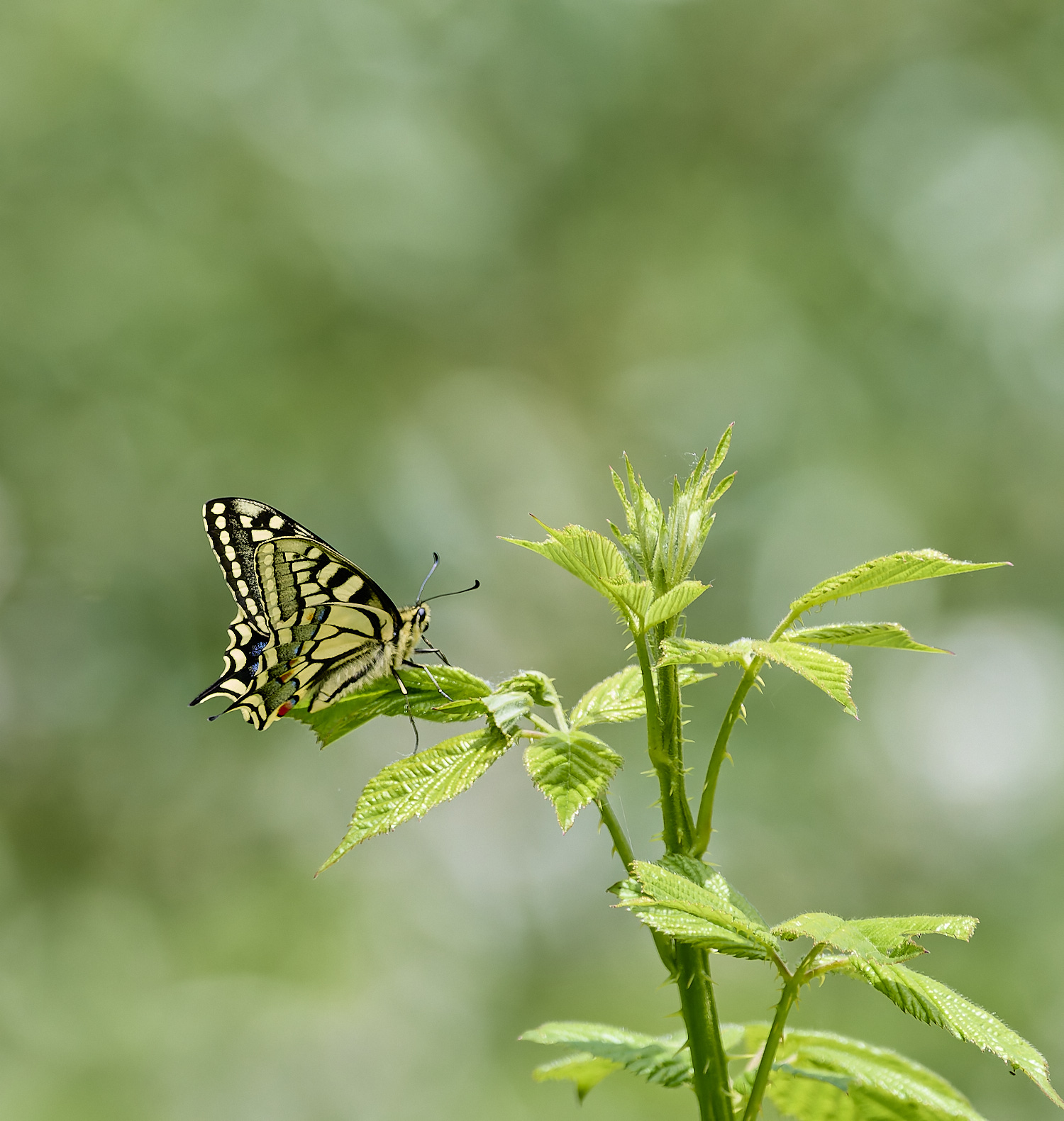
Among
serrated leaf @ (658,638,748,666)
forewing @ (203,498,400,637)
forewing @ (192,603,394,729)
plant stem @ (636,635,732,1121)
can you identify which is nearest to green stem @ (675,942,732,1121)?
plant stem @ (636,635,732,1121)

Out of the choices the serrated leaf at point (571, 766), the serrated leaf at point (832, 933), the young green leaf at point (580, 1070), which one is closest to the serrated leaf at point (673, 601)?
the serrated leaf at point (571, 766)

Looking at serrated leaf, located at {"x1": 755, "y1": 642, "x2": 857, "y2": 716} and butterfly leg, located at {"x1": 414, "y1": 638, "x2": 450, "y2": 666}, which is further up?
butterfly leg, located at {"x1": 414, "y1": 638, "x2": 450, "y2": 666}

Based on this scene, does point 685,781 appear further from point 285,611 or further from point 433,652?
point 285,611

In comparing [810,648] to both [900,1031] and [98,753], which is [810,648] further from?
[98,753]

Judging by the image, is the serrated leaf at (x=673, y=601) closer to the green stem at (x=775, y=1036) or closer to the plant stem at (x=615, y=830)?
the plant stem at (x=615, y=830)

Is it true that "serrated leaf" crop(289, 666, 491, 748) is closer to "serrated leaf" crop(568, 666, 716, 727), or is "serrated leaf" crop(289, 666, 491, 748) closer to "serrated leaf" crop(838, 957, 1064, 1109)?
"serrated leaf" crop(568, 666, 716, 727)

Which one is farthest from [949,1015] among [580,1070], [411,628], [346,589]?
[346,589]
